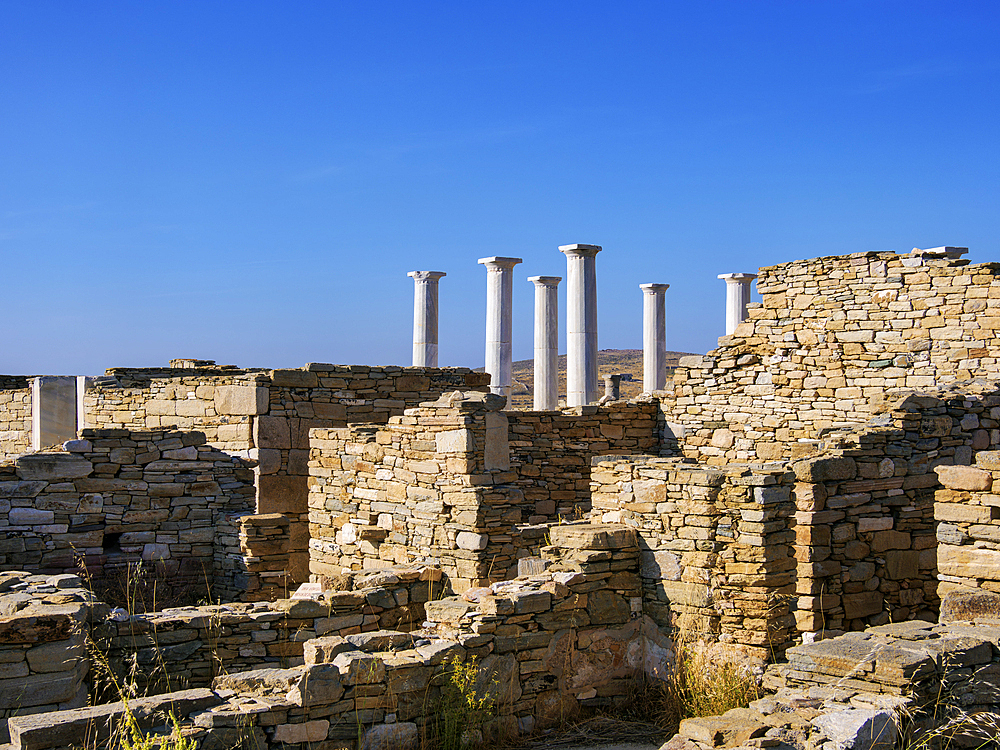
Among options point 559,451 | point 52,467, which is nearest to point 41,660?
point 52,467

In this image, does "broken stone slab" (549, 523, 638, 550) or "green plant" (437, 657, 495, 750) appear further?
"broken stone slab" (549, 523, 638, 550)

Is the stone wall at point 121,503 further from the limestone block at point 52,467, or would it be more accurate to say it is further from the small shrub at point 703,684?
the small shrub at point 703,684

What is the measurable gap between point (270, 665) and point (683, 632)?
379cm

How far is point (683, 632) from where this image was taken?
864 cm

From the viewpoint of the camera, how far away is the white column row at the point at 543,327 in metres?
22.6

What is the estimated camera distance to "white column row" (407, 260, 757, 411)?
74.2 ft

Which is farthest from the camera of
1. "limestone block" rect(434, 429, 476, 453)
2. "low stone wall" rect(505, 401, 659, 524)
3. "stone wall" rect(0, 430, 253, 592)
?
"low stone wall" rect(505, 401, 659, 524)

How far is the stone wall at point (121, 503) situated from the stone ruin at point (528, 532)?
4 centimetres

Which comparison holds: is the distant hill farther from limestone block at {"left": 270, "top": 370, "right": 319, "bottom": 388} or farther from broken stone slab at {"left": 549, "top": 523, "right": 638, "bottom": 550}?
broken stone slab at {"left": 549, "top": 523, "right": 638, "bottom": 550}

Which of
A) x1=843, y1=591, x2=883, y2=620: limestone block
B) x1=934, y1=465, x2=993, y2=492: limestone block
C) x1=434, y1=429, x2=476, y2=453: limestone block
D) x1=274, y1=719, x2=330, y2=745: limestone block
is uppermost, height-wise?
x1=434, y1=429, x2=476, y2=453: limestone block

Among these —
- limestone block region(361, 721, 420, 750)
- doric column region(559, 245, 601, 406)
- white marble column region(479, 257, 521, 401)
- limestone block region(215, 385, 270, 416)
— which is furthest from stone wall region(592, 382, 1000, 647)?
white marble column region(479, 257, 521, 401)

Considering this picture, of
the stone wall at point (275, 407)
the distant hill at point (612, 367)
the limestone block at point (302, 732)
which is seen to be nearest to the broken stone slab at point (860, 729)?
the limestone block at point (302, 732)

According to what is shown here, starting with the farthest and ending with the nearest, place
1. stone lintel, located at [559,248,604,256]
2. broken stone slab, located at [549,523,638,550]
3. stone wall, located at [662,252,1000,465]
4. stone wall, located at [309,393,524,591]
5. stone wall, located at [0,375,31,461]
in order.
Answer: stone lintel, located at [559,248,604,256], stone wall, located at [0,375,31,461], stone wall, located at [662,252,1000,465], stone wall, located at [309,393,524,591], broken stone slab, located at [549,523,638,550]

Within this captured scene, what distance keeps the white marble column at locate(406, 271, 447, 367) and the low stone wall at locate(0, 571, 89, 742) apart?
54.1 ft
